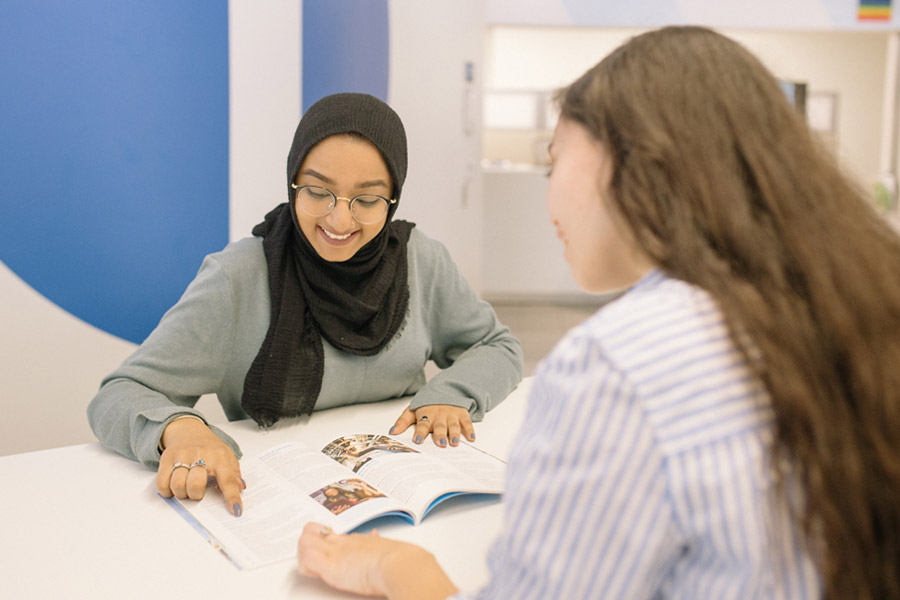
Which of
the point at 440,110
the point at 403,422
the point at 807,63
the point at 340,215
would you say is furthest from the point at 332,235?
the point at 807,63

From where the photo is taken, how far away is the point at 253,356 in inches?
55.6

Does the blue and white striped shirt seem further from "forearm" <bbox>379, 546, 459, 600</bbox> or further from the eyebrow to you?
the eyebrow

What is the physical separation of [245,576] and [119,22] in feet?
5.04

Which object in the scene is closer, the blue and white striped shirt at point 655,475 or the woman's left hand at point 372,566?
the blue and white striped shirt at point 655,475

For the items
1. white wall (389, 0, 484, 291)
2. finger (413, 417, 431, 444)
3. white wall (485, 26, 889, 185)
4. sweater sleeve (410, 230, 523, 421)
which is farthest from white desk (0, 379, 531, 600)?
white wall (485, 26, 889, 185)

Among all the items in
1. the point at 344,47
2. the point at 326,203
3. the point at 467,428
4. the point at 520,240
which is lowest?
the point at 520,240

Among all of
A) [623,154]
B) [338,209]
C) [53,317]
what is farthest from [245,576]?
[53,317]

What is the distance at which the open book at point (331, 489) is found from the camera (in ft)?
3.06

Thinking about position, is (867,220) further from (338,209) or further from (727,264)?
(338,209)

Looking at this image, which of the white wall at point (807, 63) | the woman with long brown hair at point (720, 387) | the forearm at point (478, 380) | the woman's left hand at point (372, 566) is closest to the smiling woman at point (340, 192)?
the forearm at point (478, 380)

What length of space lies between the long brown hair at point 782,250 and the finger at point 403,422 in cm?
79

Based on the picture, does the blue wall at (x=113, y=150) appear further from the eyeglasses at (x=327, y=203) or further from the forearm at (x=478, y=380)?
the forearm at (x=478, y=380)

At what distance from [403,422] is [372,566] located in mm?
553

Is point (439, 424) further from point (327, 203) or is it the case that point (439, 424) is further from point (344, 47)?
point (344, 47)
